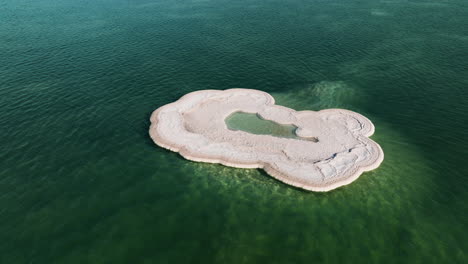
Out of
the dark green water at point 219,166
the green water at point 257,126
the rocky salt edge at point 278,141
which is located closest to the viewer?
the dark green water at point 219,166

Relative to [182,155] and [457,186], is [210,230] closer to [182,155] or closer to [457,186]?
[182,155]

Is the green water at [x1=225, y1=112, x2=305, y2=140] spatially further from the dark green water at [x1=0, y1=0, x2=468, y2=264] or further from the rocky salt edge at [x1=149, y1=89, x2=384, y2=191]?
the dark green water at [x1=0, y1=0, x2=468, y2=264]

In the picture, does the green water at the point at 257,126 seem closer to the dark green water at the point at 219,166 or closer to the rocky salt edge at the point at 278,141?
the rocky salt edge at the point at 278,141

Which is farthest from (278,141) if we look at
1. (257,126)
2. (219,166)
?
(219,166)

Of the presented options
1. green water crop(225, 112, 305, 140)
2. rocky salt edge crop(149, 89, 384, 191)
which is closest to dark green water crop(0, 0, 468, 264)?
rocky salt edge crop(149, 89, 384, 191)

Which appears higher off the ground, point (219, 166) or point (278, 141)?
point (278, 141)

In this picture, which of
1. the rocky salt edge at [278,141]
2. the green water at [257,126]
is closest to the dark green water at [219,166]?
the rocky salt edge at [278,141]

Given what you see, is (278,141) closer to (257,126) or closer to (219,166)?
(257,126)
